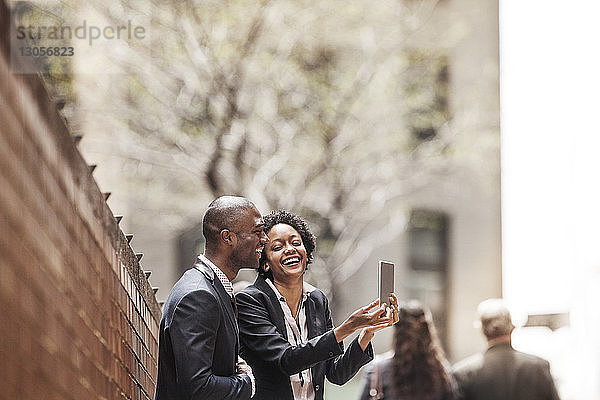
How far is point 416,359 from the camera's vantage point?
555 cm

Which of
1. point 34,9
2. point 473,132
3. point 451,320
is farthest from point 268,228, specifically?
point 451,320

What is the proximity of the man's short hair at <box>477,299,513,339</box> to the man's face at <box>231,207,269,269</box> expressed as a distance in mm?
2675

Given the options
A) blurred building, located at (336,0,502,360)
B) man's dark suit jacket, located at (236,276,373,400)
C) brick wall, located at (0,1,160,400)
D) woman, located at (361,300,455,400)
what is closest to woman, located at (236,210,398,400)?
man's dark suit jacket, located at (236,276,373,400)

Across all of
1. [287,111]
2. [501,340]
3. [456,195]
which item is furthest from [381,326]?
[456,195]

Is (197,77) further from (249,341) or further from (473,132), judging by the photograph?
(249,341)

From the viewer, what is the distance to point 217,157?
31.9 feet

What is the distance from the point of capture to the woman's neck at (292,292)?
3.56 m

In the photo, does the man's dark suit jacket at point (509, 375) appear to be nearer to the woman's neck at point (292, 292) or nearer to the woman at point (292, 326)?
the woman at point (292, 326)

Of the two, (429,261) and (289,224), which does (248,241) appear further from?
(429,261)

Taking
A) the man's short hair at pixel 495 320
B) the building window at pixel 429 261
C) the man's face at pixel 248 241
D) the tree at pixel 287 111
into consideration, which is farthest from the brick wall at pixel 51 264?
the building window at pixel 429 261

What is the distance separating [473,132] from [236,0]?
3304mm

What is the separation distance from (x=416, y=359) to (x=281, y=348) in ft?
7.69

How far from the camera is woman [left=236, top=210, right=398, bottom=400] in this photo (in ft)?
10.8

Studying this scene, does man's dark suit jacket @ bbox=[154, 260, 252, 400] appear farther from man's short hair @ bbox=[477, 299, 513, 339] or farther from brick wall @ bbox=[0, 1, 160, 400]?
man's short hair @ bbox=[477, 299, 513, 339]
